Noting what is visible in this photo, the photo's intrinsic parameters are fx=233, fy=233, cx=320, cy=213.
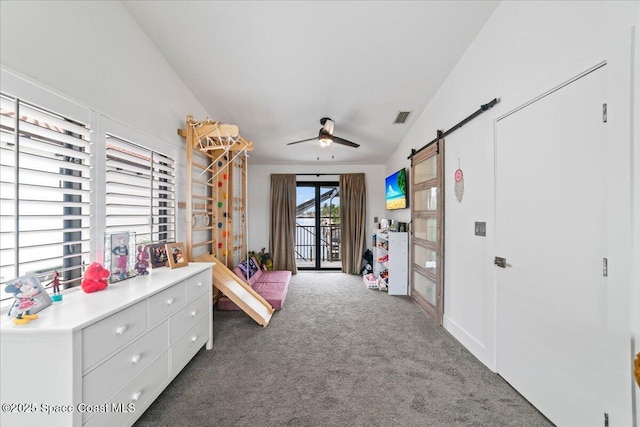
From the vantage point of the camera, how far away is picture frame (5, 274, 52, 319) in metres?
1.03

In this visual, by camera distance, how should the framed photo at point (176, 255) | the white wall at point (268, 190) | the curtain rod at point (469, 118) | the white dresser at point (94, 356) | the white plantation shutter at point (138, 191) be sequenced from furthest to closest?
the white wall at point (268, 190), the framed photo at point (176, 255), the curtain rod at point (469, 118), the white plantation shutter at point (138, 191), the white dresser at point (94, 356)

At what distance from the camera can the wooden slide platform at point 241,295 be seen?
2.65 m

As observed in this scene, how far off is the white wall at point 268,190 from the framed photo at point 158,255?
135 inches

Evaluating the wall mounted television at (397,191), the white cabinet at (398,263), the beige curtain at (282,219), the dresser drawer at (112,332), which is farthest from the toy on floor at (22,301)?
the beige curtain at (282,219)

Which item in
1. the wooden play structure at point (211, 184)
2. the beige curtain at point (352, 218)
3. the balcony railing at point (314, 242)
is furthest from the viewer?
the balcony railing at point (314, 242)

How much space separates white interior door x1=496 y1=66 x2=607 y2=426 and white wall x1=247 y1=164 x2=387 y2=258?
369cm

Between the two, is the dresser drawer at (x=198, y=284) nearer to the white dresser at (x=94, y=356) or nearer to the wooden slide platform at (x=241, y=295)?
the white dresser at (x=94, y=356)

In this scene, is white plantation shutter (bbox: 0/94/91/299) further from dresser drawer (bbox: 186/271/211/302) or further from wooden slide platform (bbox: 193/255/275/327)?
wooden slide platform (bbox: 193/255/275/327)

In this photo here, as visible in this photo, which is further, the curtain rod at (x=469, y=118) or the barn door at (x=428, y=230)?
the barn door at (x=428, y=230)

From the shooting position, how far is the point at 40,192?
132cm

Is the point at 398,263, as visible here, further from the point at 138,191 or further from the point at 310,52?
the point at 138,191

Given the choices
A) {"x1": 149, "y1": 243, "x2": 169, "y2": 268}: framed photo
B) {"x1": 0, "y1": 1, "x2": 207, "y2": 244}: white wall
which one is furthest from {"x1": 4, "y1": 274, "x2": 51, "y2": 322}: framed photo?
{"x1": 0, "y1": 1, "x2": 207, "y2": 244}: white wall

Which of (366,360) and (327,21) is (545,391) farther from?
(327,21)

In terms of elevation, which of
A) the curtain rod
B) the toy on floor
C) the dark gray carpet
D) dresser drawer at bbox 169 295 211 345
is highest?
the curtain rod
